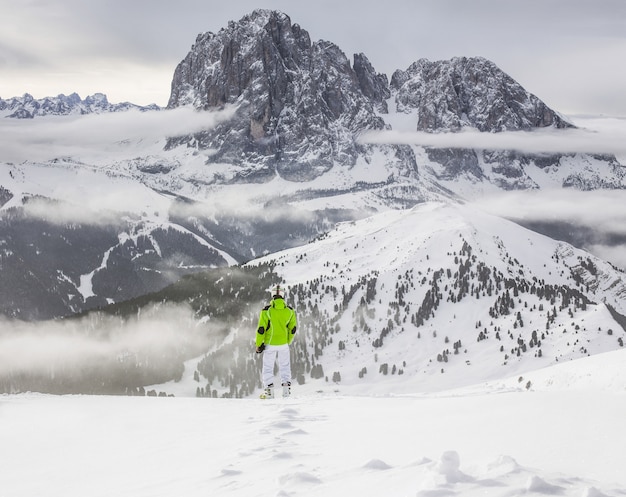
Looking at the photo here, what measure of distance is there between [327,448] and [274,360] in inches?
550

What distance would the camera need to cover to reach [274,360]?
2494cm

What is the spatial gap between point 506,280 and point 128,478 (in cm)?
16007

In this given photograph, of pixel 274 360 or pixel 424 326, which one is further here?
pixel 424 326

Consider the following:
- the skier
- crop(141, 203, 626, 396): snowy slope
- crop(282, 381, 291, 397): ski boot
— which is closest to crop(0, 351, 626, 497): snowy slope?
the skier

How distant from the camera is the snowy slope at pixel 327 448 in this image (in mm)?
7652

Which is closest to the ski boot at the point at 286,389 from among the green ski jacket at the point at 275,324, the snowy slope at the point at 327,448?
the green ski jacket at the point at 275,324

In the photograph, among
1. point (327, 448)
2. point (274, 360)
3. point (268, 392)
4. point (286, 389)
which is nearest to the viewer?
point (327, 448)

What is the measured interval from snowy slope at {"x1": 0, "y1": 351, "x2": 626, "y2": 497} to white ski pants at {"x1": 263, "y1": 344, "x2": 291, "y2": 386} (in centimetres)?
573

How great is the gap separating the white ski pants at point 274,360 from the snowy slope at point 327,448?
226 inches

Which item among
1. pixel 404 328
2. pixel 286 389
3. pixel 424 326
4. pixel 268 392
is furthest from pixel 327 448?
pixel 404 328

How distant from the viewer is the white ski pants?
25062 mm

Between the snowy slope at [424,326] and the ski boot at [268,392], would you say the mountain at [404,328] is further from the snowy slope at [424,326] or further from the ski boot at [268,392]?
the ski boot at [268,392]

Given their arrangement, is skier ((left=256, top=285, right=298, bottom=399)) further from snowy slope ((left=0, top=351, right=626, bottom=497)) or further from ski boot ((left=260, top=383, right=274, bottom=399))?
snowy slope ((left=0, top=351, right=626, bottom=497))

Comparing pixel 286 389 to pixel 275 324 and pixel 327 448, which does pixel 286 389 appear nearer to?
pixel 275 324
